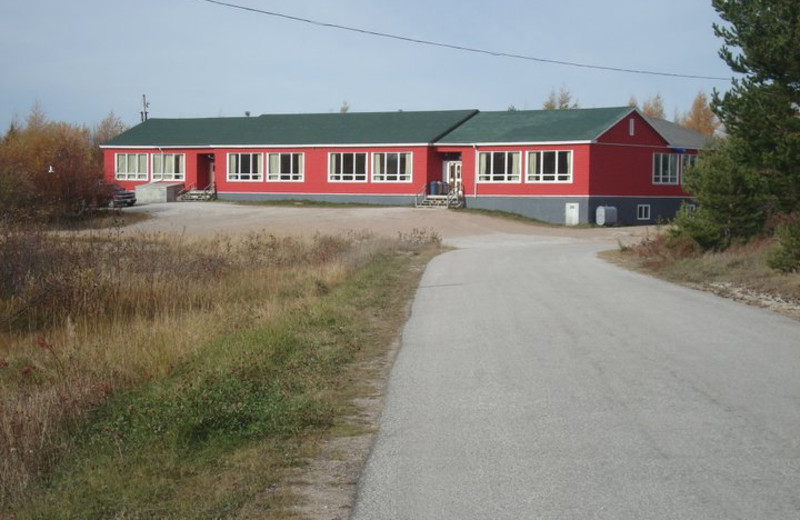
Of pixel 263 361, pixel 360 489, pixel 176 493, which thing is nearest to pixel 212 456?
pixel 176 493

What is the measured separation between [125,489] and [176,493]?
0.33 meters

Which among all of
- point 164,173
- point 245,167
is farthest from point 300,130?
point 164,173

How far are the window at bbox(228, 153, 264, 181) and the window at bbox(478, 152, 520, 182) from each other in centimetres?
1420

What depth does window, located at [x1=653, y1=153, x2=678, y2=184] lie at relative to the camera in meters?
50.6

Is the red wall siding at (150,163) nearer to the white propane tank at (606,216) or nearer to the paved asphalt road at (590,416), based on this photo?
the white propane tank at (606,216)

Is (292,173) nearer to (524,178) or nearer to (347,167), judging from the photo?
(347,167)

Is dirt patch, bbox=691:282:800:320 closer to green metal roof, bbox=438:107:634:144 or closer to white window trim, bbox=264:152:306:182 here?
green metal roof, bbox=438:107:634:144

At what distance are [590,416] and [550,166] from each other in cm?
4077

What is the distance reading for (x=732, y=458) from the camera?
6.34m

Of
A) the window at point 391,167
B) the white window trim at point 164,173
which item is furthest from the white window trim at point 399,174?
the white window trim at point 164,173

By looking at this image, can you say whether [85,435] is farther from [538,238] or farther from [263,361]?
[538,238]

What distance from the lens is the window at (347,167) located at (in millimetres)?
52719

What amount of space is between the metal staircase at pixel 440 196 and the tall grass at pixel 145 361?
29399 mm

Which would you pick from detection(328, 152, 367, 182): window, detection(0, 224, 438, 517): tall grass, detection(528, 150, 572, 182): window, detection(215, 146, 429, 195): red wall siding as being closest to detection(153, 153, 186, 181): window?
detection(215, 146, 429, 195): red wall siding
